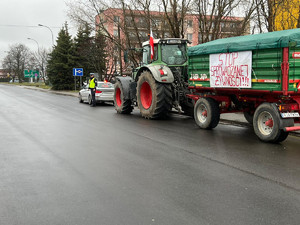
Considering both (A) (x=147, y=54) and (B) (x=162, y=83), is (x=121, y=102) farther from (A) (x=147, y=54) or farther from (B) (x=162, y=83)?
(B) (x=162, y=83)

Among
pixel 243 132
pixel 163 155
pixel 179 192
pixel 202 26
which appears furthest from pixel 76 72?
pixel 179 192

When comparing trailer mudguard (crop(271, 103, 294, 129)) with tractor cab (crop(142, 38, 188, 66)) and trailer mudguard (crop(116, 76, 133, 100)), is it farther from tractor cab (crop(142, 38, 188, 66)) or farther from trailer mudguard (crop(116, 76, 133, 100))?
trailer mudguard (crop(116, 76, 133, 100))

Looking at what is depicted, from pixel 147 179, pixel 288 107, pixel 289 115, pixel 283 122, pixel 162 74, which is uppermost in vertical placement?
pixel 162 74

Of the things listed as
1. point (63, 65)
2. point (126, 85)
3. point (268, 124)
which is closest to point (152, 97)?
point (126, 85)

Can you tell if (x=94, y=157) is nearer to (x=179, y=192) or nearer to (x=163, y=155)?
(x=163, y=155)

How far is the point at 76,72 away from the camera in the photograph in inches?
1454

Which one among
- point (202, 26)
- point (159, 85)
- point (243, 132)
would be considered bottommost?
point (243, 132)

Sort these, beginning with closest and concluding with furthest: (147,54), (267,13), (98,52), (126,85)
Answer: (147,54)
(126,85)
(267,13)
(98,52)

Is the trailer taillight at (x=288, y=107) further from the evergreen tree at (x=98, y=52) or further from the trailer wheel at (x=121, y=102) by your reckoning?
the evergreen tree at (x=98, y=52)

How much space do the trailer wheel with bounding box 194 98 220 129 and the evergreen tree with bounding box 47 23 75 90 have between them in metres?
37.6

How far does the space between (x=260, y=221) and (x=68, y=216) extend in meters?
2.08

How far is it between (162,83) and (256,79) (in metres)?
4.37

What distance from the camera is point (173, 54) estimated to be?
13.1 m

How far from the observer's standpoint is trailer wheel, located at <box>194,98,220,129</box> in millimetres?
10109
